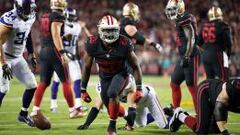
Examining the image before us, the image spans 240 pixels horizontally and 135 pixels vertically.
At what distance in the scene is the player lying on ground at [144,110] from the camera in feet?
26.1

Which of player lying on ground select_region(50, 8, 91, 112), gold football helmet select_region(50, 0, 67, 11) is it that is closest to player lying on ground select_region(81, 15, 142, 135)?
gold football helmet select_region(50, 0, 67, 11)

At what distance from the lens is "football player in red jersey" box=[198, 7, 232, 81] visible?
10.3m

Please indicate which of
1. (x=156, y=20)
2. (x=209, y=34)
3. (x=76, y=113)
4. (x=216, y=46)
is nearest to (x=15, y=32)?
(x=76, y=113)

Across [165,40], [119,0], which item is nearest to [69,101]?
[165,40]

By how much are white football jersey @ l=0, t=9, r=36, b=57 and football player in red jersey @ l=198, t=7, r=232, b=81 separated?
3.43 meters

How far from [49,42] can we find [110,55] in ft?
8.42

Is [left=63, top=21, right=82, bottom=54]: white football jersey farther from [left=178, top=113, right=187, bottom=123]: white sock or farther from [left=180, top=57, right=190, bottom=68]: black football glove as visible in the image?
[left=178, top=113, right=187, bottom=123]: white sock

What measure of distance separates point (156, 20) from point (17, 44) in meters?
18.2

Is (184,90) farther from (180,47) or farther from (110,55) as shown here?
(110,55)

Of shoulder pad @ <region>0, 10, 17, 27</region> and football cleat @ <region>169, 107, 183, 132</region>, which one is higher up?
shoulder pad @ <region>0, 10, 17, 27</region>

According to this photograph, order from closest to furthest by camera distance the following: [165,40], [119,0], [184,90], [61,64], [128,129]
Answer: [128,129] → [61,64] → [184,90] → [165,40] → [119,0]

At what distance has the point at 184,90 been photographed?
624 inches

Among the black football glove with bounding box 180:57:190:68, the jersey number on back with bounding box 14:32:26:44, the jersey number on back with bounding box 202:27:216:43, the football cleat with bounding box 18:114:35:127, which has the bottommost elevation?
the football cleat with bounding box 18:114:35:127

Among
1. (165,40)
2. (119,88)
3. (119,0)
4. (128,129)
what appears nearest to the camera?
(119,88)
